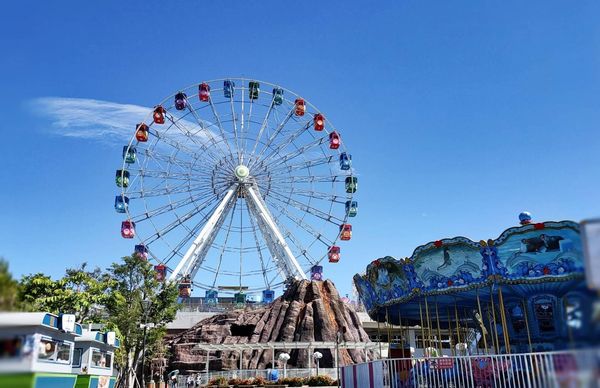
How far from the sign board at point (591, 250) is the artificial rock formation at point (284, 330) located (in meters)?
35.4

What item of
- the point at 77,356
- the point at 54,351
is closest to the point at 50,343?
the point at 54,351

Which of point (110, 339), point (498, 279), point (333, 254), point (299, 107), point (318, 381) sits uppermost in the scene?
point (299, 107)

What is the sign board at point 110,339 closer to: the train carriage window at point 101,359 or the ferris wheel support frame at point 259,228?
the train carriage window at point 101,359

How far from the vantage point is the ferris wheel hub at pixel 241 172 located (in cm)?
3944

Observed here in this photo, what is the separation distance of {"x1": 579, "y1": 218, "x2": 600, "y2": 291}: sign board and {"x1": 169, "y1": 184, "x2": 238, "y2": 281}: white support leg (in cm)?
3480

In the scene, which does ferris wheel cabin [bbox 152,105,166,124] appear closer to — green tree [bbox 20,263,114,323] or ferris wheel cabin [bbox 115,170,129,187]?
ferris wheel cabin [bbox 115,170,129,187]

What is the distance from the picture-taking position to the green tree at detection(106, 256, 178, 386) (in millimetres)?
32188

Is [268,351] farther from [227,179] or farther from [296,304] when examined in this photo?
[227,179]

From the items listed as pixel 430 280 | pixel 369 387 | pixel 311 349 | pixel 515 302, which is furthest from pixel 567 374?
pixel 311 349

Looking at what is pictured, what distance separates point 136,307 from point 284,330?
476 inches

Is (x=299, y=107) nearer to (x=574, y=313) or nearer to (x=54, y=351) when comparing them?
(x=54, y=351)

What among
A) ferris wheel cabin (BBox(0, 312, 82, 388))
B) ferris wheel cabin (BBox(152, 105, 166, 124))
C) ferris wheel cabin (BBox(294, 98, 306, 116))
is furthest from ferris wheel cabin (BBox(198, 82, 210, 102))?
ferris wheel cabin (BBox(0, 312, 82, 388))

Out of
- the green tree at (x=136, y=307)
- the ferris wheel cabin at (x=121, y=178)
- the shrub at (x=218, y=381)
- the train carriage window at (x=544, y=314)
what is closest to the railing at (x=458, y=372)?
the train carriage window at (x=544, y=314)

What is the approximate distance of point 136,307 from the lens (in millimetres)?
33844
